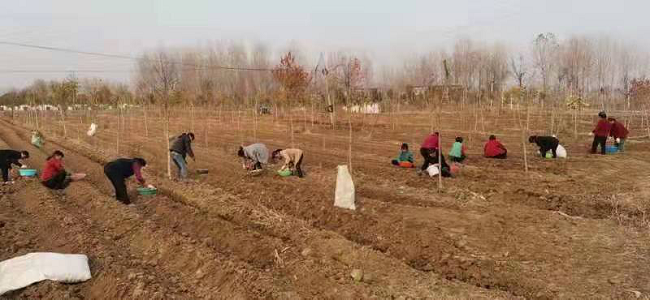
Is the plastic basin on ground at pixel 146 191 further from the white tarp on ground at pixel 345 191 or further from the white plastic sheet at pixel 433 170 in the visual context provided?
the white plastic sheet at pixel 433 170

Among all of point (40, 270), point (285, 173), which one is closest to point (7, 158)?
point (285, 173)

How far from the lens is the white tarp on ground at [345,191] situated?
23.9ft

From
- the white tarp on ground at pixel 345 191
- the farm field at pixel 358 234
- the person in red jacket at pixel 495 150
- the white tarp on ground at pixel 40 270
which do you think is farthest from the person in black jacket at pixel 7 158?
the person in red jacket at pixel 495 150

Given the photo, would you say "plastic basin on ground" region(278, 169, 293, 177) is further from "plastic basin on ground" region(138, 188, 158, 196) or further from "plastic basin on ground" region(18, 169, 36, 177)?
"plastic basin on ground" region(18, 169, 36, 177)

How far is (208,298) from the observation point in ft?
15.1

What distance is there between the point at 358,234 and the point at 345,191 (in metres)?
1.11

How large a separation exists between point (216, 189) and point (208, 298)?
475 cm

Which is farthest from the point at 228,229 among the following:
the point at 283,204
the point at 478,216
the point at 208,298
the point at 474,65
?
the point at 474,65

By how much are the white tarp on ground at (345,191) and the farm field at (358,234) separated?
0.26 metres

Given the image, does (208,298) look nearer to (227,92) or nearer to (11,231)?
(11,231)

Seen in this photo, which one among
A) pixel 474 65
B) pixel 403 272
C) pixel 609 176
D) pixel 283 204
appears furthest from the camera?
pixel 474 65

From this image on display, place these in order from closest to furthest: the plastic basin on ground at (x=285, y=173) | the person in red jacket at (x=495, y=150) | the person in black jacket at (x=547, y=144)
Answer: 1. the plastic basin on ground at (x=285, y=173)
2. the person in black jacket at (x=547, y=144)
3. the person in red jacket at (x=495, y=150)

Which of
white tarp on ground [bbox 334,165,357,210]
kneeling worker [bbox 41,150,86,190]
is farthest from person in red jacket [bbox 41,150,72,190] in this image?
white tarp on ground [bbox 334,165,357,210]

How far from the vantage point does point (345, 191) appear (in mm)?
7352
